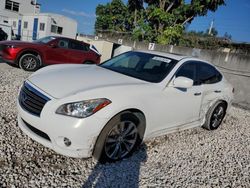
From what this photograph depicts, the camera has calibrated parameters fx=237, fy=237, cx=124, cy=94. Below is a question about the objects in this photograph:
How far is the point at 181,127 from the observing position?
4.18m

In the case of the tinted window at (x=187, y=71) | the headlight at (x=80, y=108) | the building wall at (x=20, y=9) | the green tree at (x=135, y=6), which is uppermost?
the green tree at (x=135, y=6)

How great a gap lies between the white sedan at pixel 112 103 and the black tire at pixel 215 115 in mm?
373


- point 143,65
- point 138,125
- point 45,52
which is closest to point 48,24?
point 45,52

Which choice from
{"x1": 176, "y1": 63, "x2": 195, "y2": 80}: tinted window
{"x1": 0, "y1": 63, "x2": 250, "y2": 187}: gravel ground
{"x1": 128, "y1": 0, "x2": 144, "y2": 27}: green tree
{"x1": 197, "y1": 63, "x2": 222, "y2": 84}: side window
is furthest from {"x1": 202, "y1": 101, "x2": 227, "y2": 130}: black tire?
{"x1": 128, "y1": 0, "x2": 144, "y2": 27}: green tree

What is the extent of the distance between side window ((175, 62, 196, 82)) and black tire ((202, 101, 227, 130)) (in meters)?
1.01

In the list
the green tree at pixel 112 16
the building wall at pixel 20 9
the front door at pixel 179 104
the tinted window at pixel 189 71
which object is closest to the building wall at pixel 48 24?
the building wall at pixel 20 9

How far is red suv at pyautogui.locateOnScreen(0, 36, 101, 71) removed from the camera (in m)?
7.92

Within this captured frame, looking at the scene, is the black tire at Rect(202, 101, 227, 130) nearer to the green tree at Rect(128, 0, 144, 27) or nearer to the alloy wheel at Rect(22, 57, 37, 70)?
the alloy wheel at Rect(22, 57, 37, 70)

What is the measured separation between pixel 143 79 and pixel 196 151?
1.61 m

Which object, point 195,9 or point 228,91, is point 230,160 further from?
point 195,9

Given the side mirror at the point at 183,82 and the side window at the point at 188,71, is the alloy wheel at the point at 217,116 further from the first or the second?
the side mirror at the point at 183,82

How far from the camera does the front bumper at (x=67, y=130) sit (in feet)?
8.98

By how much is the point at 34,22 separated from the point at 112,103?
81.6 ft

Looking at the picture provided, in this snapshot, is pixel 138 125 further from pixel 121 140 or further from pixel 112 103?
→ pixel 112 103
